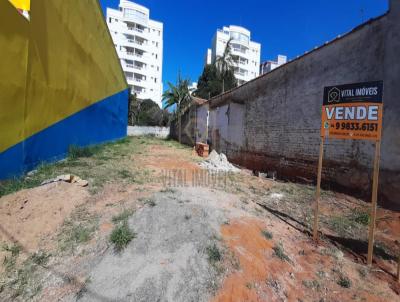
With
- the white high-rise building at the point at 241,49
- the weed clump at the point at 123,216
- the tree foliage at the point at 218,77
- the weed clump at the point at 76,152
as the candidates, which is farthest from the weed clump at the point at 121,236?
the white high-rise building at the point at 241,49

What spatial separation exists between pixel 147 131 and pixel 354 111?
93.5 feet

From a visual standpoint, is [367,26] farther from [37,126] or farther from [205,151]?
[205,151]

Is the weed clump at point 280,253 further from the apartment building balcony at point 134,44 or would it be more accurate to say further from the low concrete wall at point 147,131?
the apartment building balcony at point 134,44

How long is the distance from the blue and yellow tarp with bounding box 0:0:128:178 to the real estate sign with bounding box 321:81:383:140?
18.2ft

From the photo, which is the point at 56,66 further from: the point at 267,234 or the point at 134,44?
the point at 134,44

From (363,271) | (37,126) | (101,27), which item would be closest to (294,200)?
(363,271)

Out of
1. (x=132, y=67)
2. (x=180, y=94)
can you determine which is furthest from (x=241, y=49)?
(x=180, y=94)

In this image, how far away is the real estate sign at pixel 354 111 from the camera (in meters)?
3.84

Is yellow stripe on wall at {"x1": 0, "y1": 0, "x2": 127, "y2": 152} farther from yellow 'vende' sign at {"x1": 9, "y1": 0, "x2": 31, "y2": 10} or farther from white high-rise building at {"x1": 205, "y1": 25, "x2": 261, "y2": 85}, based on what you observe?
white high-rise building at {"x1": 205, "y1": 25, "x2": 261, "y2": 85}

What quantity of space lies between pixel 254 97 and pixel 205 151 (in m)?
4.30

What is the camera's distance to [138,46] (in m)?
48.0

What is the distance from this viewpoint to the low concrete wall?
29.9 m

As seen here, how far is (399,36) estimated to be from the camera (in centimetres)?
583

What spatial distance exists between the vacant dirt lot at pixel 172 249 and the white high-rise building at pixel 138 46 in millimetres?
44916
